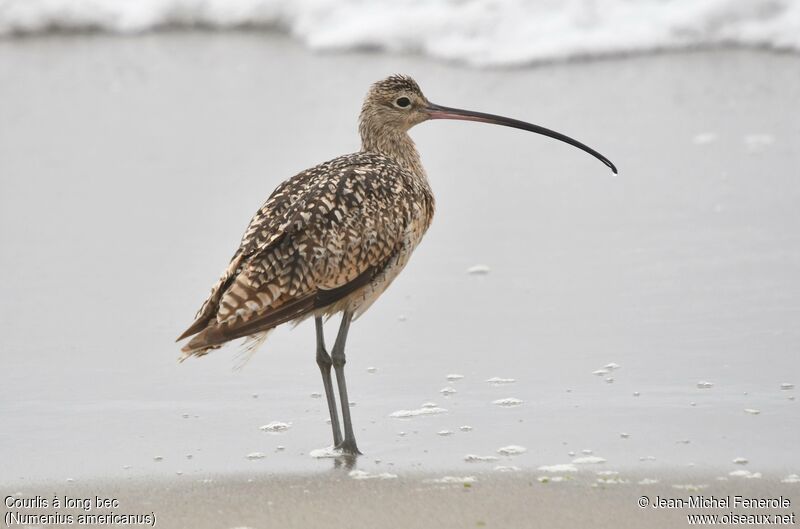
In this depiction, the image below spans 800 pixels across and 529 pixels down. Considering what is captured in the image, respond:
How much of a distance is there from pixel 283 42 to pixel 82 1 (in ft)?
8.18

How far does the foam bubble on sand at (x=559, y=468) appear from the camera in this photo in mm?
5164

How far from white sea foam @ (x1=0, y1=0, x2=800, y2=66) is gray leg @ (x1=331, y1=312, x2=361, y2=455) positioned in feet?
21.3

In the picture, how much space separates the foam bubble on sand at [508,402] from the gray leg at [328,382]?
0.66 m

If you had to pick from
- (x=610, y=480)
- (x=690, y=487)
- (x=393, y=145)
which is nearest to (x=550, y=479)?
(x=610, y=480)

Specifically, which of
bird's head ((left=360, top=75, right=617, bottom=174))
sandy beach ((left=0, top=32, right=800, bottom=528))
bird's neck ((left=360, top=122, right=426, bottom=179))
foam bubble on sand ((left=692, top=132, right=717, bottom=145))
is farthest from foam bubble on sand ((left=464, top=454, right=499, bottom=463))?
foam bubble on sand ((left=692, top=132, right=717, bottom=145))

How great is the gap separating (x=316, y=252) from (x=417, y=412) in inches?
32.3

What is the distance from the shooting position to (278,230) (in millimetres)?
5508

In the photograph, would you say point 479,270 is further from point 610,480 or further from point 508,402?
point 610,480

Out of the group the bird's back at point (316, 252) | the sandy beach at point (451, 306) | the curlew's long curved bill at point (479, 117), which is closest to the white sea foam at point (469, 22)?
the sandy beach at point (451, 306)

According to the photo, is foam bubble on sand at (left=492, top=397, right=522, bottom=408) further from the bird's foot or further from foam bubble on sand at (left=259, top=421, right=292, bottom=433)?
foam bubble on sand at (left=259, top=421, right=292, bottom=433)

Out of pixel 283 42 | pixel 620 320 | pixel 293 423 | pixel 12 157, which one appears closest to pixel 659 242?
pixel 620 320

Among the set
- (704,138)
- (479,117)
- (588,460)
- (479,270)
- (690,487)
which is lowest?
(690,487)

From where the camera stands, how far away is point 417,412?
228 inches

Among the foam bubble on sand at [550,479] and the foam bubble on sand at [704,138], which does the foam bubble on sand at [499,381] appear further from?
the foam bubble on sand at [704,138]
